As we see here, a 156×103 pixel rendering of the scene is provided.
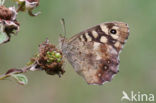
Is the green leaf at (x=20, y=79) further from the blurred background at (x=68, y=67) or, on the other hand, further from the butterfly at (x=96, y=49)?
the blurred background at (x=68, y=67)

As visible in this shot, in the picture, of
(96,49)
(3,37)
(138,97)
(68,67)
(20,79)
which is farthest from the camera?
(68,67)

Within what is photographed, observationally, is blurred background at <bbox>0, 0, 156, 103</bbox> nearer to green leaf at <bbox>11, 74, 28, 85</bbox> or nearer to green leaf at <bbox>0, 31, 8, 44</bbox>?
green leaf at <bbox>11, 74, 28, 85</bbox>

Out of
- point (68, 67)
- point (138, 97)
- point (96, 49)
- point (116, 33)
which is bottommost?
point (138, 97)

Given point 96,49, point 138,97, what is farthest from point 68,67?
point 96,49

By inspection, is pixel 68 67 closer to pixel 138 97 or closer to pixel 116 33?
pixel 138 97

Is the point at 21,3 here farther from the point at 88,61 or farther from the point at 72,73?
the point at 72,73

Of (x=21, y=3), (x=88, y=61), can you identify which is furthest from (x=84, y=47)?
(x=21, y=3)

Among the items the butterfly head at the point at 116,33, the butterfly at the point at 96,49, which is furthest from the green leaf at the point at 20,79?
the butterfly head at the point at 116,33
